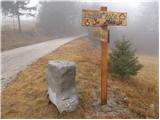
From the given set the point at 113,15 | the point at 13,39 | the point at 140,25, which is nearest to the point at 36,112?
the point at 113,15

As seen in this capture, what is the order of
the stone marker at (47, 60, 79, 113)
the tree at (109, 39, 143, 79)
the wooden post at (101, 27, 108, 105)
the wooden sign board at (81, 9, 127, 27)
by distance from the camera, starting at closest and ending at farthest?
the stone marker at (47, 60, 79, 113), the wooden sign board at (81, 9, 127, 27), the wooden post at (101, 27, 108, 105), the tree at (109, 39, 143, 79)

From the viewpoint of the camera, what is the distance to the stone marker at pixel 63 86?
6.22m

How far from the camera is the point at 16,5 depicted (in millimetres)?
27969

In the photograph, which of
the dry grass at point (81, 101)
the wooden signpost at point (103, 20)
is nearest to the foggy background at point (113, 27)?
the dry grass at point (81, 101)

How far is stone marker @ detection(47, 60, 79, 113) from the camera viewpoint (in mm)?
6219

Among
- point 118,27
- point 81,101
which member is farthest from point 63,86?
point 118,27

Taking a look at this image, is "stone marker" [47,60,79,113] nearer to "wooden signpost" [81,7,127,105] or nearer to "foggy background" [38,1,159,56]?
"wooden signpost" [81,7,127,105]

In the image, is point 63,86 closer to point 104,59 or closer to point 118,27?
point 104,59

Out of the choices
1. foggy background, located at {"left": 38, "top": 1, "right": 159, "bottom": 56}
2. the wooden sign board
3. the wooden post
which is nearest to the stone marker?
the wooden post

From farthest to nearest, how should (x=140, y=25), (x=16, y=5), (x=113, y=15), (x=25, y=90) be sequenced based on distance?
1. (x=140, y=25)
2. (x=16, y=5)
3. (x=25, y=90)
4. (x=113, y=15)

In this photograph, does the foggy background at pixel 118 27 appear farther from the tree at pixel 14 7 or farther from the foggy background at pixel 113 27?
the tree at pixel 14 7

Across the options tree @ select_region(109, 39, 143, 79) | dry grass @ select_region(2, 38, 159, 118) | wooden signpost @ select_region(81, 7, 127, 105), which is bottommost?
dry grass @ select_region(2, 38, 159, 118)

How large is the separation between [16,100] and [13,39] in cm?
1901

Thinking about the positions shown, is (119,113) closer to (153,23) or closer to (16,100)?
(16,100)
